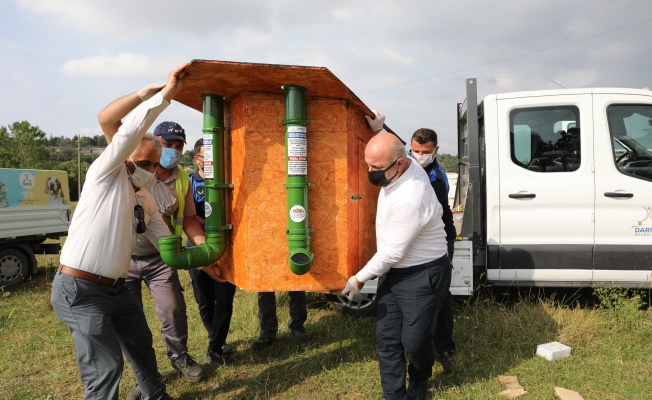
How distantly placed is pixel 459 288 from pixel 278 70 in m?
2.84

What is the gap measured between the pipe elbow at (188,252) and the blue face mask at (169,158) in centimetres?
73

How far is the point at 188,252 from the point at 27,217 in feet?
22.7

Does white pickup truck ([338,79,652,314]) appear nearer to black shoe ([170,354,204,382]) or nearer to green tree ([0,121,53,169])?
black shoe ([170,354,204,382])

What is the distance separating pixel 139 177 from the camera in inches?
109

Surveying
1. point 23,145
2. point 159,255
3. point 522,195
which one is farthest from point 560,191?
point 23,145

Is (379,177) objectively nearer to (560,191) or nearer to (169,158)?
(169,158)

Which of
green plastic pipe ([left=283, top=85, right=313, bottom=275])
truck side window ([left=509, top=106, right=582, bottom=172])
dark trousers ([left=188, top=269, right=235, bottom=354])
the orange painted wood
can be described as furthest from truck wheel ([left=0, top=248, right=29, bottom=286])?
truck side window ([left=509, top=106, right=582, bottom=172])

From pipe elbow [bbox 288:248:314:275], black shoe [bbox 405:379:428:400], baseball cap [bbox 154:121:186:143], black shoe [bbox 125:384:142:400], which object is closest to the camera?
pipe elbow [bbox 288:248:314:275]

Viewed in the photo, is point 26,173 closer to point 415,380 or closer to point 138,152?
point 138,152

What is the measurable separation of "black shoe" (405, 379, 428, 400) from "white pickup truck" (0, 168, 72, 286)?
7.31m

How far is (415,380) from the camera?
3156mm

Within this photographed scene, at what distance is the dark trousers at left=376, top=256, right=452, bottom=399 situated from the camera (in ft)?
9.56

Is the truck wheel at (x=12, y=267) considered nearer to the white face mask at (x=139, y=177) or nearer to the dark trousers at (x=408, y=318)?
the white face mask at (x=139, y=177)

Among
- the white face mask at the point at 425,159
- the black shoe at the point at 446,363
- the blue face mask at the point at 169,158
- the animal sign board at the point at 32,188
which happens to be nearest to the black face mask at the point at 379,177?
the white face mask at the point at 425,159
